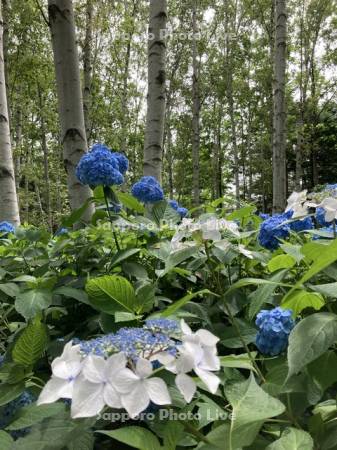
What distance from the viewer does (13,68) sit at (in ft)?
37.7

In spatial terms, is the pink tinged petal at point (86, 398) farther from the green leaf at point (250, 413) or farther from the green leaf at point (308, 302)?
the green leaf at point (308, 302)

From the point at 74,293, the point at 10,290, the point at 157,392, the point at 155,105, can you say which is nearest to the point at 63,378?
the point at 157,392

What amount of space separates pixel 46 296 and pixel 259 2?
15.1 meters

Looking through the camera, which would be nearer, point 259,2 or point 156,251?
point 156,251

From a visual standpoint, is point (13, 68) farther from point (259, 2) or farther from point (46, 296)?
point (46, 296)

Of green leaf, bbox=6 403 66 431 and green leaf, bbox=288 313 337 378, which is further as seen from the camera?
green leaf, bbox=6 403 66 431

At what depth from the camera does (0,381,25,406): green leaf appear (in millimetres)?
809

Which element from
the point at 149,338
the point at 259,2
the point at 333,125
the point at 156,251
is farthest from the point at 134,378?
the point at 333,125

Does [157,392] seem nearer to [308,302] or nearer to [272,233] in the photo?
[308,302]

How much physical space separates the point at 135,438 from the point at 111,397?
0.47ft

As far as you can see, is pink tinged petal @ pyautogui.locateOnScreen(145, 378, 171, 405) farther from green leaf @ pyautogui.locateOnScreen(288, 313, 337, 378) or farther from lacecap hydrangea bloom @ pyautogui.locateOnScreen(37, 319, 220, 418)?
green leaf @ pyautogui.locateOnScreen(288, 313, 337, 378)

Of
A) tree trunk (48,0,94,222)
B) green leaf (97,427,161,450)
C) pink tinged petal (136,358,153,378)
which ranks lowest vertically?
green leaf (97,427,161,450)

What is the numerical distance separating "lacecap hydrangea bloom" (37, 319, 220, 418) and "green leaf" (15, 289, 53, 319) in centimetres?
58

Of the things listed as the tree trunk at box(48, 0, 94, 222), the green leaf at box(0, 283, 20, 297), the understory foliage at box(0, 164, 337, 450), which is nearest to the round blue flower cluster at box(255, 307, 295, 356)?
the understory foliage at box(0, 164, 337, 450)
